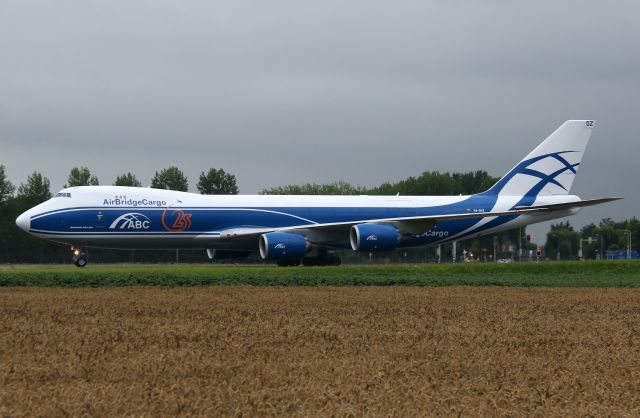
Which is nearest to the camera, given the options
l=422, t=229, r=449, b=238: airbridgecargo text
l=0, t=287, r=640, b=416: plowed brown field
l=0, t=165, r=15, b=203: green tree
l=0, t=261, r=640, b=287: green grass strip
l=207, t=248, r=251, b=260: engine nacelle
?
l=0, t=287, r=640, b=416: plowed brown field

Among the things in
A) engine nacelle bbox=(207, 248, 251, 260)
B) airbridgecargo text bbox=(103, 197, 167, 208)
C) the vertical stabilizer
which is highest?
the vertical stabilizer

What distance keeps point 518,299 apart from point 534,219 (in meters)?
25.4

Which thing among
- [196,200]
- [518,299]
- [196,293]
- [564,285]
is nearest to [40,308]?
[196,293]

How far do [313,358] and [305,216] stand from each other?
33.7 m

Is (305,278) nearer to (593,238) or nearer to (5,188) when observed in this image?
(5,188)

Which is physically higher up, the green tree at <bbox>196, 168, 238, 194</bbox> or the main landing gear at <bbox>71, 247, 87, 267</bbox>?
the green tree at <bbox>196, 168, 238, 194</bbox>

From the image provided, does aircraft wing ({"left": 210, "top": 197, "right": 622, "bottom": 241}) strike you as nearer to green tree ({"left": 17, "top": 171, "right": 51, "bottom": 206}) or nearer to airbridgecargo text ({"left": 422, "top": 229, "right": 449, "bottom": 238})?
airbridgecargo text ({"left": 422, "top": 229, "right": 449, "bottom": 238})

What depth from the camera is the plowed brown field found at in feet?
30.7

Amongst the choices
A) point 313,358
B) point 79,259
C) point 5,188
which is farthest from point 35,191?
point 313,358

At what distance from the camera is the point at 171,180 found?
101 meters

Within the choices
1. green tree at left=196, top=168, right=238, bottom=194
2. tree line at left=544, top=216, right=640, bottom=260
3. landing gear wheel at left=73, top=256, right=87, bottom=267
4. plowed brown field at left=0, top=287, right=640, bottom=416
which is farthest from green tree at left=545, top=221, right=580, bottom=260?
plowed brown field at left=0, top=287, right=640, bottom=416

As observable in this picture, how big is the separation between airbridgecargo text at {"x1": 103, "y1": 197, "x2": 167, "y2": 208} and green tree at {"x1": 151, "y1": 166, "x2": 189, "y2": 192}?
55.8 metres

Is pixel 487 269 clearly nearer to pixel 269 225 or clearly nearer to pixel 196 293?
pixel 269 225

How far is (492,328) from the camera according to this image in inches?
688
